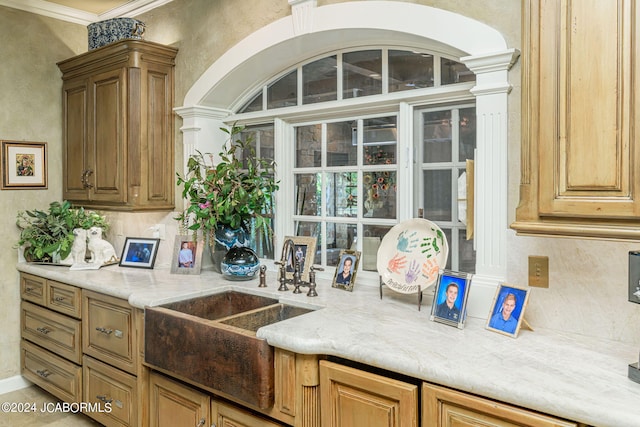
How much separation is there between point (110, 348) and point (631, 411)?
8.01 ft

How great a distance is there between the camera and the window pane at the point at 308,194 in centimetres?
295

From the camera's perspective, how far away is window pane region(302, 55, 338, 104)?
2.78 meters

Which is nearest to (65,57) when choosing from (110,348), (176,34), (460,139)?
(176,34)

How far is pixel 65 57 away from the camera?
3.78m

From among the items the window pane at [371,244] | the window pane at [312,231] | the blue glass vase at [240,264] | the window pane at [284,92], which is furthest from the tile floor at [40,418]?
the window pane at [284,92]

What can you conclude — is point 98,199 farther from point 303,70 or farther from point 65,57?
point 303,70

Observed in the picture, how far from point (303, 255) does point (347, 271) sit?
0.33 metres

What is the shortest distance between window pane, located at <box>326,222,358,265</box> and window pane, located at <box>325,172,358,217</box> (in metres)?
0.07

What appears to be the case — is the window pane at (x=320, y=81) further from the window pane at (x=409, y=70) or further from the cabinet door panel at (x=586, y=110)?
the cabinet door panel at (x=586, y=110)

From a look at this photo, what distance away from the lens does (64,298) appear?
9.93 ft

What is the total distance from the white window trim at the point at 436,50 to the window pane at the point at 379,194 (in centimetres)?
63

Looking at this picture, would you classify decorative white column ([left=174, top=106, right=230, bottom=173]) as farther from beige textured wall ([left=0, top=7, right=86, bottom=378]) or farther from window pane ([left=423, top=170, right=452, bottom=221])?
window pane ([left=423, top=170, right=452, bottom=221])

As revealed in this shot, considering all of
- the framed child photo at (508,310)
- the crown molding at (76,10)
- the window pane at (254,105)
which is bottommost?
the framed child photo at (508,310)

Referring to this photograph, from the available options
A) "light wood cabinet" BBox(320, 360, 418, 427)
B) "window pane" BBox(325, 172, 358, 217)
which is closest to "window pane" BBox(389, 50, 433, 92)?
"window pane" BBox(325, 172, 358, 217)
